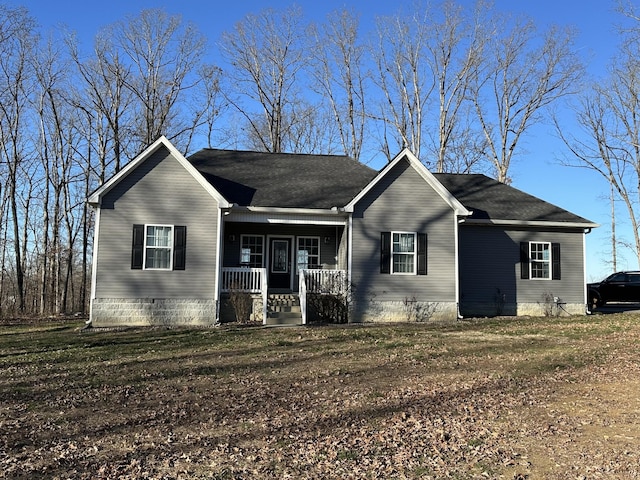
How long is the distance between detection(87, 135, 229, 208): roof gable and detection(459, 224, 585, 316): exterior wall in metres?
7.82

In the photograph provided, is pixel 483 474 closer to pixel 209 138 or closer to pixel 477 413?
pixel 477 413

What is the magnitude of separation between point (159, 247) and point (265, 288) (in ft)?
10.3

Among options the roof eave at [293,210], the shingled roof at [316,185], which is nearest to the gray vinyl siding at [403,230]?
the roof eave at [293,210]

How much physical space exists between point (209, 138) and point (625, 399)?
1128 inches

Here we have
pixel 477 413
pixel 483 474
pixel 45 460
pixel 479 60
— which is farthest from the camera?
pixel 479 60

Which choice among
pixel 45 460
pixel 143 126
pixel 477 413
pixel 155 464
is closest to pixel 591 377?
pixel 477 413

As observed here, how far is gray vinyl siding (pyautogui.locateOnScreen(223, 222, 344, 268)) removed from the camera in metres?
16.6

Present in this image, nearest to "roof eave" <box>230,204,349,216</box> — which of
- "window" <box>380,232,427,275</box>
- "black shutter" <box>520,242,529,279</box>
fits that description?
"window" <box>380,232,427,275</box>

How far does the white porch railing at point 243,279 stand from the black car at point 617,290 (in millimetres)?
15068

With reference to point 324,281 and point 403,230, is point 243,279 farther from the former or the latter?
point 403,230

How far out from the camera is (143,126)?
1133 inches

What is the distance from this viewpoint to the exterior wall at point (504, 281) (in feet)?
54.1

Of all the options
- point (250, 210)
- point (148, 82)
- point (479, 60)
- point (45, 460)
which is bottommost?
point (45, 460)

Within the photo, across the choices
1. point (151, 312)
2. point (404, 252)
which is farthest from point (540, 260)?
point (151, 312)
